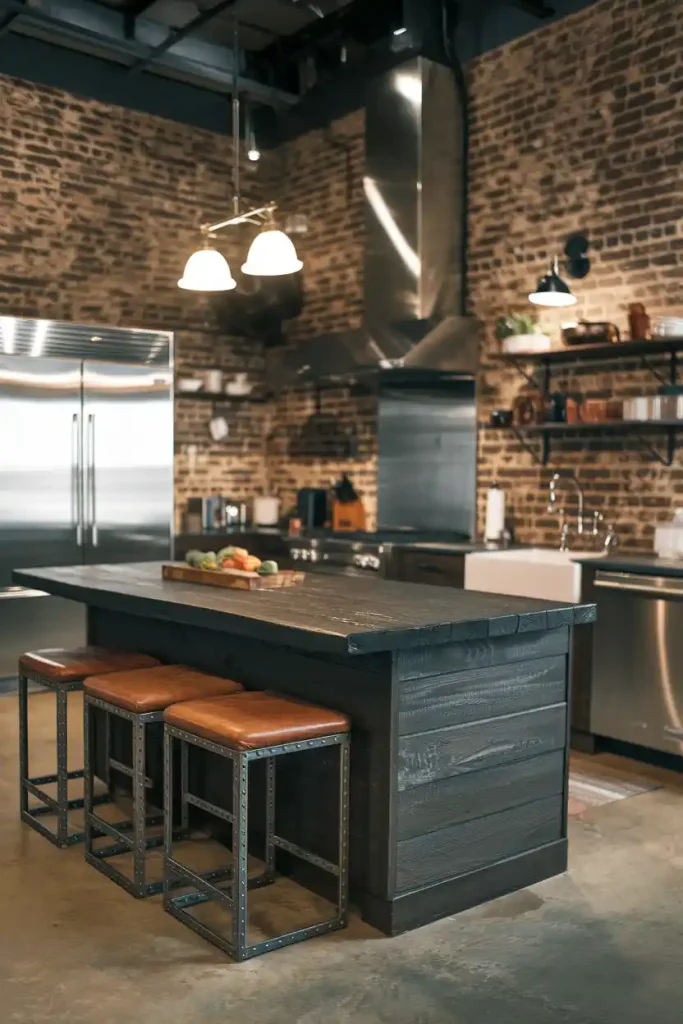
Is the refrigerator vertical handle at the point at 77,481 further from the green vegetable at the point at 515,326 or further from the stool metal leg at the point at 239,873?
the stool metal leg at the point at 239,873

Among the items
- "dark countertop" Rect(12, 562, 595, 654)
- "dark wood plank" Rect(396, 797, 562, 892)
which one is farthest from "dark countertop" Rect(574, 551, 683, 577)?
"dark wood plank" Rect(396, 797, 562, 892)

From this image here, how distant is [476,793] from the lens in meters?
3.13

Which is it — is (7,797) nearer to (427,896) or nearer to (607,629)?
(427,896)

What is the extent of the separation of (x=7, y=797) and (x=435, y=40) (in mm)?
5246

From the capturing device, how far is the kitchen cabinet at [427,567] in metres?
5.57

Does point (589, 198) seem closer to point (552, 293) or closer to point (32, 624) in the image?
point (552, 293)

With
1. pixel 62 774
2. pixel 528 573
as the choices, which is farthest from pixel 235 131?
pixel 62 774

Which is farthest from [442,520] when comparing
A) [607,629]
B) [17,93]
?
[17,93]

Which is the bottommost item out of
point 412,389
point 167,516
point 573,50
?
point 167,516

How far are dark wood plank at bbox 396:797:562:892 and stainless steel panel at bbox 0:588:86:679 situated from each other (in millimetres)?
3810

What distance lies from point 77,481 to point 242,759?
3915 millimetres

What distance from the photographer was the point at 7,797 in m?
4.15

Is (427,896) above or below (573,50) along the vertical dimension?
below

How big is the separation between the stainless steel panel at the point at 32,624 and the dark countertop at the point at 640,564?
3272mm
